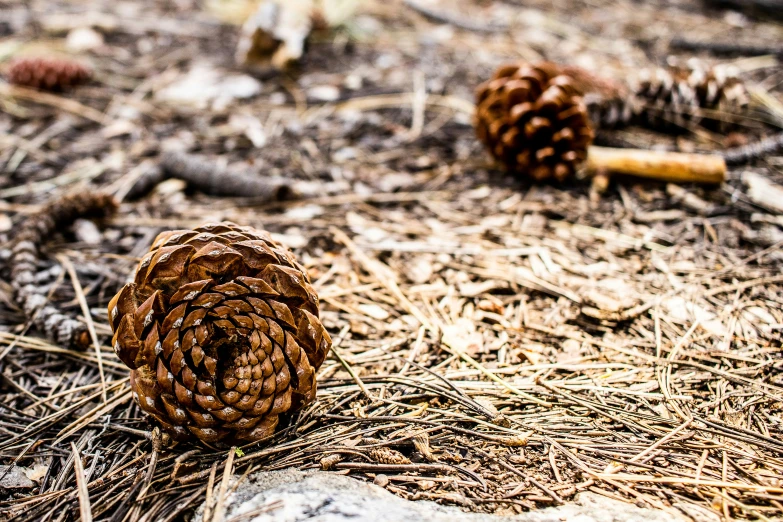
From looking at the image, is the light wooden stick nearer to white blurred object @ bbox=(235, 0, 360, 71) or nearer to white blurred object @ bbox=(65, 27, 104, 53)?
white blurred object @ bbox=(235, 0, 360, 71)

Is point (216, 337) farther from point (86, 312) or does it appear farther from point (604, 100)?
point (604, 100)

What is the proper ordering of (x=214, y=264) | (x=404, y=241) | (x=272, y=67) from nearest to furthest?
(x=214, y=264) < (x=404, y=241) < (x=272, y=67)

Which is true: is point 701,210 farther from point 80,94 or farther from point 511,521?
point 80,94

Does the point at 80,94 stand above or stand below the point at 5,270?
above

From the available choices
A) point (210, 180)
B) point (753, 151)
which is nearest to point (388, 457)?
point (210, 180)

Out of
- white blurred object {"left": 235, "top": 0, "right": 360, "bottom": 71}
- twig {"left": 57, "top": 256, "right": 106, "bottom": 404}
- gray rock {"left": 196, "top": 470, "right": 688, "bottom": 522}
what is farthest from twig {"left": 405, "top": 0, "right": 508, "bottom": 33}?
gray rock {"left": 196, "top": 470, "right": 688, "bottom": 522}

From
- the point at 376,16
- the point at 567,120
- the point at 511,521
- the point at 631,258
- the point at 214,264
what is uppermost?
the point at 376,16

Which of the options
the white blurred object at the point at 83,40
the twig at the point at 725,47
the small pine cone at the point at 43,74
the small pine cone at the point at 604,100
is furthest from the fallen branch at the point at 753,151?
the white blurred object at the point at 83,40

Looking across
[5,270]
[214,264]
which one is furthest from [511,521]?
[5,270]
